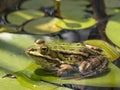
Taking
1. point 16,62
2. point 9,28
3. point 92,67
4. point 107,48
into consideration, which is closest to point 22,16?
point 9,28

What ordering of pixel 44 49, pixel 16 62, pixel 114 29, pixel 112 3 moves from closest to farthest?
pixel 44 49 → pixel 16 62 → pixel 114 29 → pixel 112 3

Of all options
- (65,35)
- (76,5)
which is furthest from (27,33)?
(76,5)

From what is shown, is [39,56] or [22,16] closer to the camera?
[39,56]

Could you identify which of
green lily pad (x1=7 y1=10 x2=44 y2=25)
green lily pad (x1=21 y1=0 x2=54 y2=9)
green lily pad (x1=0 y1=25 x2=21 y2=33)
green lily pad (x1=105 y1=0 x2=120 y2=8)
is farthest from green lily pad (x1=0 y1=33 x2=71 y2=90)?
green lily pad (x1=105 y1=0 x2=120 y2=8)

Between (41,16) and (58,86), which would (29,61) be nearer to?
(58,86)

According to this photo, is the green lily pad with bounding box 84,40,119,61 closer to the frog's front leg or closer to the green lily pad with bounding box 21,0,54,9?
the frog's front leg

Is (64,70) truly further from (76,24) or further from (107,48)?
(76,24)
